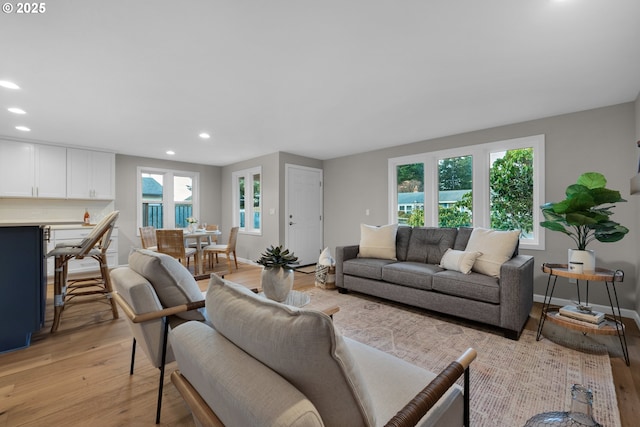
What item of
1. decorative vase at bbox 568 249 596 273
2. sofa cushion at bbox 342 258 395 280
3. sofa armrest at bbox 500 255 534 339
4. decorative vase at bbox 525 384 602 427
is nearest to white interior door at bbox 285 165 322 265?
sofa cushion at bbox 342 258 395 280

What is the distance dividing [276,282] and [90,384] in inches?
55.0

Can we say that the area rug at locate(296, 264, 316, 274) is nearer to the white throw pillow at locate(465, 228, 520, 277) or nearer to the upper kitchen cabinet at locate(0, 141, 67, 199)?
the white throw pillow at locate(465, 228, 520, 277)

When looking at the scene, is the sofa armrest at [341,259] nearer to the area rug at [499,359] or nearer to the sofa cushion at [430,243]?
the area rug at [499,359]

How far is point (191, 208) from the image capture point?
21.4ft

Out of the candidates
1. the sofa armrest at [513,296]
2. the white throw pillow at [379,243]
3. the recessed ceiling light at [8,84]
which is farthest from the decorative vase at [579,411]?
the recessed ceiling light at [8,84]

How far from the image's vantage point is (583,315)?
228 cm

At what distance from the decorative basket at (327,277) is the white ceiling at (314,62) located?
204cm

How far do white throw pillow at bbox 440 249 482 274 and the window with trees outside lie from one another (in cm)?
123

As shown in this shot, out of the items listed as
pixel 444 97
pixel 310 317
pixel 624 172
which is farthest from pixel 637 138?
pixel 310 317

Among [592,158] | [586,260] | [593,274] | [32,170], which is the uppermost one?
[32,170]

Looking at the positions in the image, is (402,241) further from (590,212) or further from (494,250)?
(590,212)

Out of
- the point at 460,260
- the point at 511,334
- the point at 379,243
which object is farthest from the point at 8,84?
the point at 511,334

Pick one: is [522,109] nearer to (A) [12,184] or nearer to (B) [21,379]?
(B) [21,379]

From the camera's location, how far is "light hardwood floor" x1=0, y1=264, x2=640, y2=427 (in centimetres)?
155
